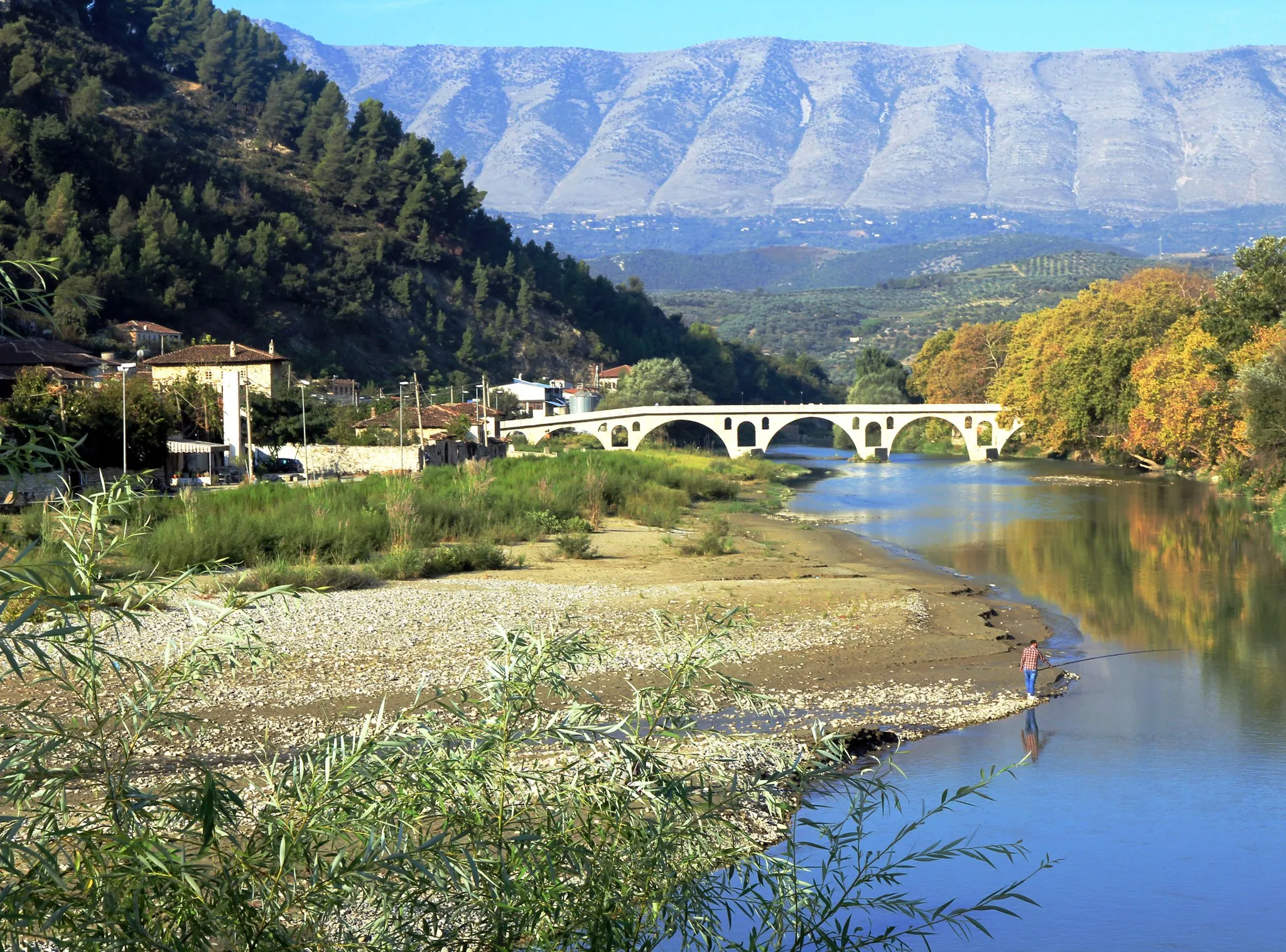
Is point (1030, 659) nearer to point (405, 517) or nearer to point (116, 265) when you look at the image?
point (405, 517)

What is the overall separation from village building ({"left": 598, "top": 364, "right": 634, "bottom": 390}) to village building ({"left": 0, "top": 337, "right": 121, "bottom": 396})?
134 ft

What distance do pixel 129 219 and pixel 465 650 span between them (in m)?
63.1

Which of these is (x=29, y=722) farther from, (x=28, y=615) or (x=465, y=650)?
(x=465, y=650)

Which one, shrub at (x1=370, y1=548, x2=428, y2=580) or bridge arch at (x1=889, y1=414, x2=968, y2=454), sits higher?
bridge arch at (x1=889, y1=414, x2=968, y2=454)

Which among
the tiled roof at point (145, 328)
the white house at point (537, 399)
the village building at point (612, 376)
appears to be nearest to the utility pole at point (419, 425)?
the tiled roof at point (145, 328)

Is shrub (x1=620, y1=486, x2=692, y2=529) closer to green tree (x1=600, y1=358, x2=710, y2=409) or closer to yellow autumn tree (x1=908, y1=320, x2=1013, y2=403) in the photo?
green tree (x1=600, y1=358, x2=710, y2=409)

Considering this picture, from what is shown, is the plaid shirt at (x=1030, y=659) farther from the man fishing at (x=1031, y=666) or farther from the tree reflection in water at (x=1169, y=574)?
the tree reflection in water at (x=1169, y=574)

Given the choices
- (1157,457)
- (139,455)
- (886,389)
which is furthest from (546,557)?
(886,389)

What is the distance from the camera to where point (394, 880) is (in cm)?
522

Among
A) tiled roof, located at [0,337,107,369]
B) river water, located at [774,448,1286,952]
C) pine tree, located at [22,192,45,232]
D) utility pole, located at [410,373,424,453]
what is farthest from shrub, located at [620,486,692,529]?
pine tree, located at [22,192,45,232]

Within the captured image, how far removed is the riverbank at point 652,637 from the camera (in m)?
13.8

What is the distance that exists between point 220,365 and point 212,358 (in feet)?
1.75

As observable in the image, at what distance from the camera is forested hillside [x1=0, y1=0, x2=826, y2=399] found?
7194 centimetres

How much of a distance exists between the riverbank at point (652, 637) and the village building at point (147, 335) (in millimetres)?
41220
